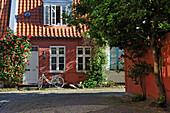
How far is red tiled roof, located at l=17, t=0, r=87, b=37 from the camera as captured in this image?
50.0 feet

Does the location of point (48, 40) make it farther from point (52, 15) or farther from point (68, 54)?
point (52, 15)

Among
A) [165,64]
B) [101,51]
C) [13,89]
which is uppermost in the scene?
[101,51]

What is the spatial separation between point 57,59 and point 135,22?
9226 mm

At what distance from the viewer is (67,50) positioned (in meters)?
15.5

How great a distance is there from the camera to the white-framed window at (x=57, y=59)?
50.6 ft

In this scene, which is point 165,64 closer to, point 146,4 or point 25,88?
point 146,4

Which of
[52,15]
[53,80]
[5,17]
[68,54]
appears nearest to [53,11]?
[52,15]

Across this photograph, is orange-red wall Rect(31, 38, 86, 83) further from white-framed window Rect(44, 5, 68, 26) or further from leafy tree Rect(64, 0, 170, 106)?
leafy tree Rect(64, 0, 170, 106)

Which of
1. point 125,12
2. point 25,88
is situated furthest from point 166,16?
point 25,88

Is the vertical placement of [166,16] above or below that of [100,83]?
above

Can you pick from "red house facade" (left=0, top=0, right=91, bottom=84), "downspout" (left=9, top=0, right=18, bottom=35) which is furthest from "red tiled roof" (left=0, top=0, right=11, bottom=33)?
"downspout" (left=9, top=0, right=18, bottom=35)

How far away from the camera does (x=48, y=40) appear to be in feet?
50.2

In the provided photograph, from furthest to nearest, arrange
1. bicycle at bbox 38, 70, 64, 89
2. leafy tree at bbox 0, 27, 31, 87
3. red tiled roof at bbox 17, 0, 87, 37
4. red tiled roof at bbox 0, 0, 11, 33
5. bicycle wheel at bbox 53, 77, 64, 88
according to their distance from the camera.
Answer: red tiled roof at bbox 0, 0, 11, 33, red tiled roof at bbox 17, 0, 87, 37, bicycle wheel at bbox 53, 77, 64, 88, bicycle at bbox 38, 70, 64, 89, leafy tree at bbox 0, 27, 31, 87

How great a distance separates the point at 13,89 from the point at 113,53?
703cm
